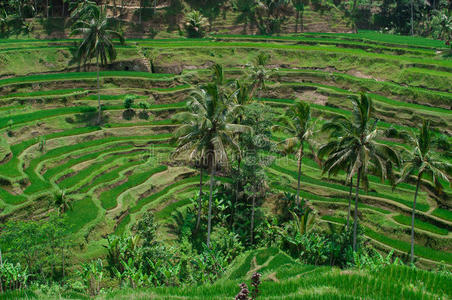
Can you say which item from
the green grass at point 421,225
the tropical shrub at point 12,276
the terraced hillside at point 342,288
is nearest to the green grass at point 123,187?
the tropical shrub at point 12,276

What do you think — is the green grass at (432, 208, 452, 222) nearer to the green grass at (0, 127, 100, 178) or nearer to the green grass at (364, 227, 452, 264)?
the green grass at (364, 227, 452, 264)

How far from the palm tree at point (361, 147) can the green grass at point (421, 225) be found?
8151mm

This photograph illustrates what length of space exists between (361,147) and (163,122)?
26.2 meters

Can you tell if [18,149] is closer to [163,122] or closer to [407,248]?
[163,122]

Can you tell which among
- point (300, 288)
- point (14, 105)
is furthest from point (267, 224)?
point (14, 105)

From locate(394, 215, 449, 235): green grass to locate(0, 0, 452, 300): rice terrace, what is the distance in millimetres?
140

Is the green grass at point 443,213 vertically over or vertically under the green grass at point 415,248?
over

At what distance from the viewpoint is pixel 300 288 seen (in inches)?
559

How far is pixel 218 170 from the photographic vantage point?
3841 cm

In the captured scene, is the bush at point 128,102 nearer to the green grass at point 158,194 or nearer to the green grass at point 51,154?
the green grass at point 51,154

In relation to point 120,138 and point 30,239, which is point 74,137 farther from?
point 30,239

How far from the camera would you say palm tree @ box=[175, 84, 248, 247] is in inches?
926

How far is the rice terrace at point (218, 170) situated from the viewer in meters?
22.4

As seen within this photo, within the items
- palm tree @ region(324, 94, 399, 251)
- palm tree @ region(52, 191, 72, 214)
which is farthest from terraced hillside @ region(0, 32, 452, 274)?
palm tree @ region(324, 94, 399, 251)
